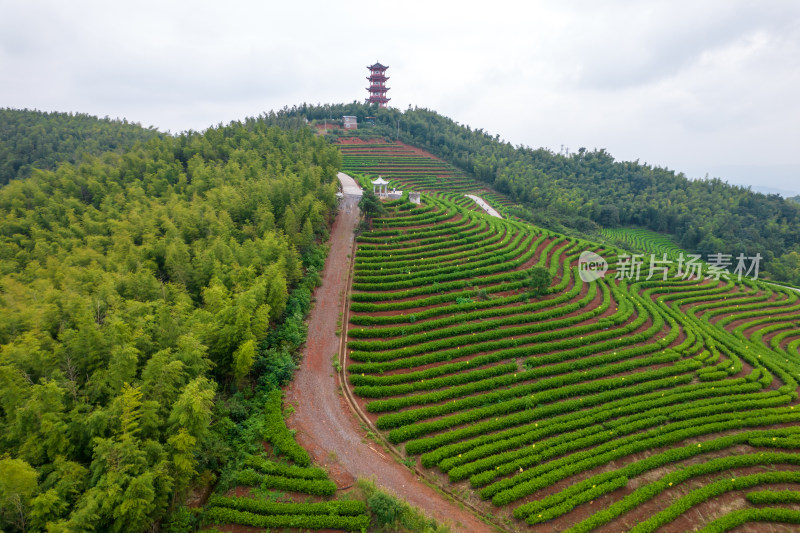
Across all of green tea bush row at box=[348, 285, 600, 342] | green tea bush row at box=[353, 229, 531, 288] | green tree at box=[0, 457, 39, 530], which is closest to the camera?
green tree at box=[0, 457, 39, 530]

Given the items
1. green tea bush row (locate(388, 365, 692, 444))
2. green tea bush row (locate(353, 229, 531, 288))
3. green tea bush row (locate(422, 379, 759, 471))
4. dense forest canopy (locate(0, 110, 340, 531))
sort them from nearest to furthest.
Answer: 1. dense forest canopy (locate(0, 110, 340, 531))
2. green tea bush row (locate(422, 379, 759, 471))
3. green tea bush row (locate(388, 365, 692, 444))
4. green tea bush row (locate(353, 229, 531, 288))

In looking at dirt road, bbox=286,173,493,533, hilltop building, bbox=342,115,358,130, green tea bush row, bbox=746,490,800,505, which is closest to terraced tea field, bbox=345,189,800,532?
green tea bush row, bbox=746,490,800,505

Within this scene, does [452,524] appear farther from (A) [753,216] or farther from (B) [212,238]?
(A) [753,216]

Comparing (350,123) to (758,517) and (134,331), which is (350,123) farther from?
(758,517)

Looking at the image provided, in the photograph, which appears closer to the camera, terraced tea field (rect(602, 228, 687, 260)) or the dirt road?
the dirt road

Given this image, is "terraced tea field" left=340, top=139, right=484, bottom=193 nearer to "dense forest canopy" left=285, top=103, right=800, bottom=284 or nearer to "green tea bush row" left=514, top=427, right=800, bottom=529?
"dense forest canopy" left=285, top=103, right=800, bottom=284

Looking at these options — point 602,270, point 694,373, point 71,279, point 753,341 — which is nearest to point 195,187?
point 71,279

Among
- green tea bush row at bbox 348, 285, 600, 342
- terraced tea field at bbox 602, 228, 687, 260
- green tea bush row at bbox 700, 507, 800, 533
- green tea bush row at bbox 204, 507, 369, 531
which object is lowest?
green tea bush row at bbox 204, 507, 369, 531
